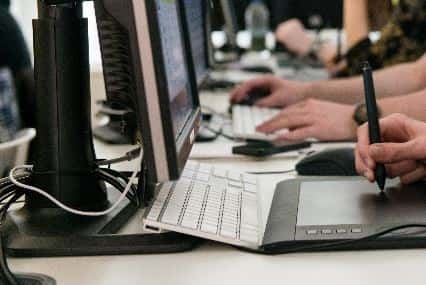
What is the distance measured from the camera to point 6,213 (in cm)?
92

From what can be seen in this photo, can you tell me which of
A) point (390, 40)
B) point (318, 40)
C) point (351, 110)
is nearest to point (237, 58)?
point (318, 40)

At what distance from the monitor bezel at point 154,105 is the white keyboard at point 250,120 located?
0.73 meters

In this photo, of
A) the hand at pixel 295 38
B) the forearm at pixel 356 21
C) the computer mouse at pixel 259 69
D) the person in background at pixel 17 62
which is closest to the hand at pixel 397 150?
the person in background at pixel 17 62

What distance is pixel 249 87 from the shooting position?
199 cm

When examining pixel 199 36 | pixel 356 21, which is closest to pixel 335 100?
pixel 199 36

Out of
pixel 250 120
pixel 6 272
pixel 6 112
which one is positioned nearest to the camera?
pixel 6 272

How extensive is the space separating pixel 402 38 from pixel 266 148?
35.5 inches

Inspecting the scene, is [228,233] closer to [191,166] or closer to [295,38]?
[191,166]

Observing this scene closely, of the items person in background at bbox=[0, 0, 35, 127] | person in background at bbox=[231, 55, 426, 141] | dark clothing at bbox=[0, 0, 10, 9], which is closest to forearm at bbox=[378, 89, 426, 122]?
person in background at bbox=[231, 55, 426, 141]

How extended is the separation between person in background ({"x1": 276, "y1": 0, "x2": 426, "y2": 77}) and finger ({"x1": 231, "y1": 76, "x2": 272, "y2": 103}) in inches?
16.1

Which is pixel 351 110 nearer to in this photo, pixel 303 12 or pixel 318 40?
pixel 318 40

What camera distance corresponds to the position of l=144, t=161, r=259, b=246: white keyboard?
2.74 feet

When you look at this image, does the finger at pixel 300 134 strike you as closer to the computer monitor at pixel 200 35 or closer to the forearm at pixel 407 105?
the forearm at pixel 407 105

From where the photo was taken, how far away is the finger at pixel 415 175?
3.51 ft
